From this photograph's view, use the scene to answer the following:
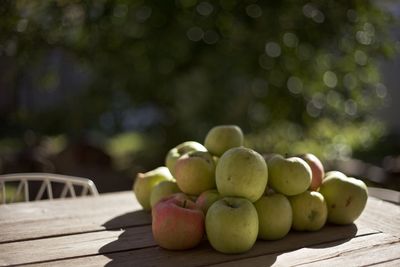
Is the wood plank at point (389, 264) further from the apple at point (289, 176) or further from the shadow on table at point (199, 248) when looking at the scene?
the apple at point (289, 176)

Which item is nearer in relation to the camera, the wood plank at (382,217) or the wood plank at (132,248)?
the wood plank at (132,248)

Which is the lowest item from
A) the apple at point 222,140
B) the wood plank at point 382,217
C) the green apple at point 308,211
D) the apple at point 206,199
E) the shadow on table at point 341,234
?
the wood plank at point 382,217

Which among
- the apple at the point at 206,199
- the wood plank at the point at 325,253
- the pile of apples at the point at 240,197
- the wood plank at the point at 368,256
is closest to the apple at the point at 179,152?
the pile of apples at the point at 240,197

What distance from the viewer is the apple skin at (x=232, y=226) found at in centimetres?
132

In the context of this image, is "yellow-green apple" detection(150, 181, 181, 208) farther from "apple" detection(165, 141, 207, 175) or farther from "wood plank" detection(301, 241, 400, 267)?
"wood plank" detection(301, 241, 400, 267)

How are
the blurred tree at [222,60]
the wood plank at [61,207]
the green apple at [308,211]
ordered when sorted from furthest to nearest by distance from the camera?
the blurred tree at [222,60], the wood plank at [61,207], the green apple at [308,211]

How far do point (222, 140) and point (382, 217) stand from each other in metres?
0.65

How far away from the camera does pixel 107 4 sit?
3.92 meters

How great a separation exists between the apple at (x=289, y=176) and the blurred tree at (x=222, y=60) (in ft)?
8.47

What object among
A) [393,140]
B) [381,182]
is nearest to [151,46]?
[381,182]

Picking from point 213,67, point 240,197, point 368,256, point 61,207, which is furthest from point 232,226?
point 213,67

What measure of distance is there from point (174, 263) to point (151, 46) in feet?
10.8

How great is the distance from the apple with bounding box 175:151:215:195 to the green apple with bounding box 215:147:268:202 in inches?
4.2

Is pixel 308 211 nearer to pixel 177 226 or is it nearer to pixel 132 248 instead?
pixel 177 226
